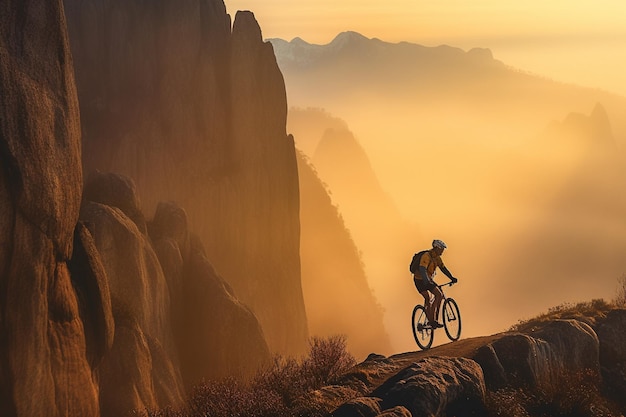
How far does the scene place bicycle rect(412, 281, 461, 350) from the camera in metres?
28.0

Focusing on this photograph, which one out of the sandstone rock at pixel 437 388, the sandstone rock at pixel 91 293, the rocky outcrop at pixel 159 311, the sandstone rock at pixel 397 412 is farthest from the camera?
the rocky outcrop at pixel 159 311

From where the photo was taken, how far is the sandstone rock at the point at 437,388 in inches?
760

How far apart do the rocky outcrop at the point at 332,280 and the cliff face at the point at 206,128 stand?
2193 centimetres

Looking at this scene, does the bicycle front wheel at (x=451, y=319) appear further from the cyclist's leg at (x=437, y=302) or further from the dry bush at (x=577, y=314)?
the dry bush at (x=577, y=314)

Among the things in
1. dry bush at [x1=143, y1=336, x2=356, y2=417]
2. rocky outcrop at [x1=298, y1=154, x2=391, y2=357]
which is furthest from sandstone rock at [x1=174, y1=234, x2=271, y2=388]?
rocky outcrop at [x1=298, y1=154, x2=391, y2=357]

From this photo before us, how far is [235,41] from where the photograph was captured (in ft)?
286

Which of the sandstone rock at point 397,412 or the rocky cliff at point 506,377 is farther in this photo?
the rocky cliff at point 506,377

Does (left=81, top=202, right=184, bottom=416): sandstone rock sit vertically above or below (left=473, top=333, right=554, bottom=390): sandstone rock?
above

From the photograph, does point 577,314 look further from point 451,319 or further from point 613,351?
point 451,319

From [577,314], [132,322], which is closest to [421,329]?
[577,314]

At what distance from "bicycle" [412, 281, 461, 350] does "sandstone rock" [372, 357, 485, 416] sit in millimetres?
5791

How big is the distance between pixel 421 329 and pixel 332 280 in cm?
9556

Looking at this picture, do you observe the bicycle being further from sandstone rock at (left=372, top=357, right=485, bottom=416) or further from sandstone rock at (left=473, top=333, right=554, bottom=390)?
sandstone rock at (left=372, top=357, right=485, bottom=416)

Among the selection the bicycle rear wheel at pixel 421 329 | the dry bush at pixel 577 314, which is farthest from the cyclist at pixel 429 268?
the dry bush at pixel 577 314
